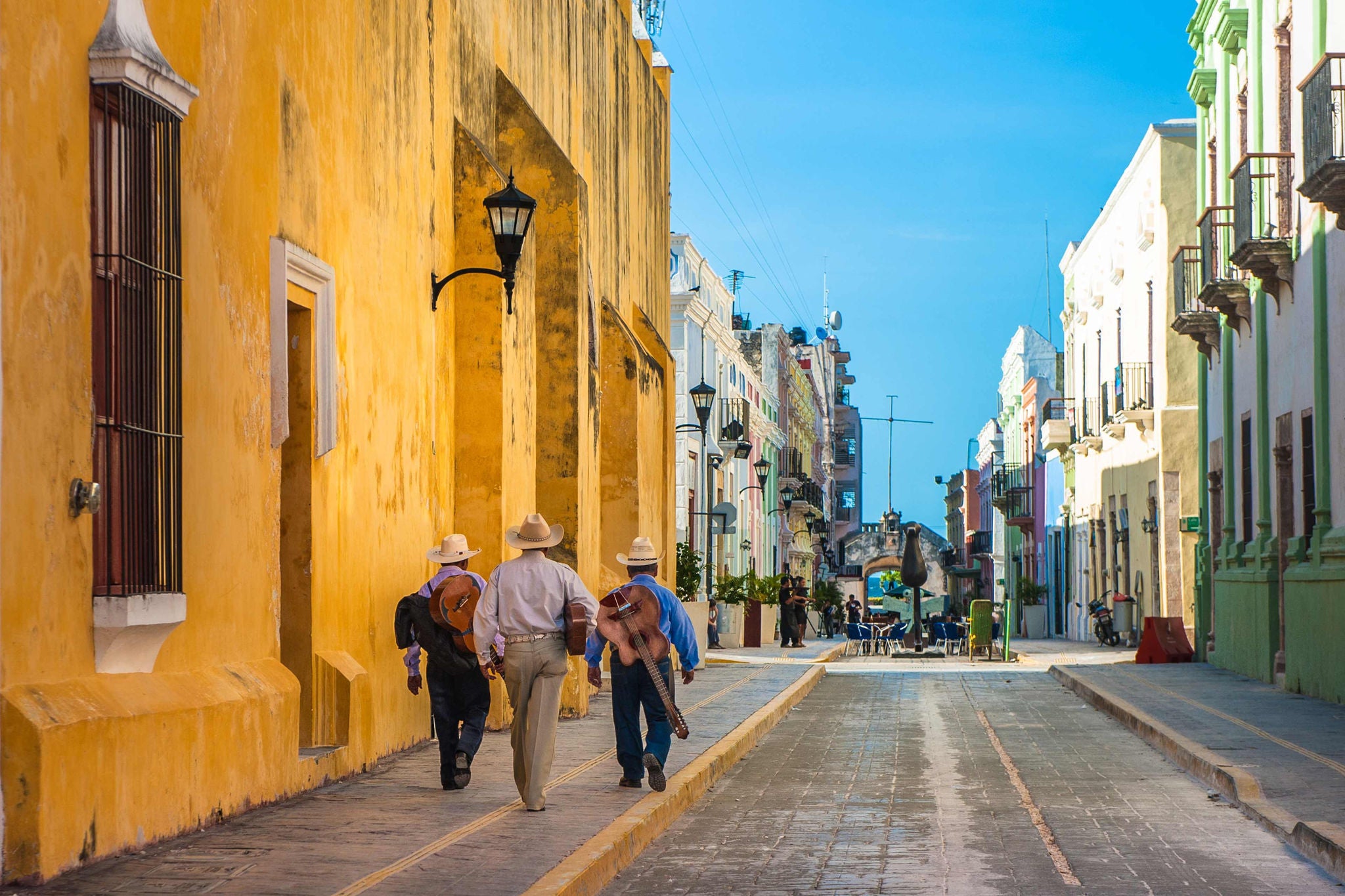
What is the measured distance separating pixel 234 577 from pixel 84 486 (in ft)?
6.68

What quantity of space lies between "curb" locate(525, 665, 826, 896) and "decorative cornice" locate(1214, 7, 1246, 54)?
1361 cm

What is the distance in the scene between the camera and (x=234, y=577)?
381 inches

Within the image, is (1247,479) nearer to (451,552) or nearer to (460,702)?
(451,552)

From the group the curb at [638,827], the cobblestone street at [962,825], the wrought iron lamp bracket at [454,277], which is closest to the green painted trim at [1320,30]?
the cobblestone street at [962,825]

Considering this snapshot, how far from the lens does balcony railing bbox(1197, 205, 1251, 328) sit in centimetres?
2422

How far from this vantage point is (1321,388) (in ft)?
65.7

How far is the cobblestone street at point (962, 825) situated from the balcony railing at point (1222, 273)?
900 centimetres

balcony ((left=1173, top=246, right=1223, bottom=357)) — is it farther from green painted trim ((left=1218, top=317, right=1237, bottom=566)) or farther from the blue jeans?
the blue jeans

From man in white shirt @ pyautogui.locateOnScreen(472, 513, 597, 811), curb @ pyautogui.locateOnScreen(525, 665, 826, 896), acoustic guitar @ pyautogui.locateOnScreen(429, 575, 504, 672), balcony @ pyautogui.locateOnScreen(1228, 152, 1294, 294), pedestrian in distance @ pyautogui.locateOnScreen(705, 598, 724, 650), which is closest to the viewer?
curb @ pyautogui.locateOnScreen(525, 665, 826, 896)

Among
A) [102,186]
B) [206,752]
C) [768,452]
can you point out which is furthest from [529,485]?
[768,452]

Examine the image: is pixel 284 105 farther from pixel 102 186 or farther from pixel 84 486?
Answer: pixel 84 486

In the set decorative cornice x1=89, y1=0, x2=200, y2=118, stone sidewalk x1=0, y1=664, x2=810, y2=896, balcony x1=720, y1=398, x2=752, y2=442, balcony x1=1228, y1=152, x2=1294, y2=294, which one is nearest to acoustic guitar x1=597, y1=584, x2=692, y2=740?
stone sidewalk x1=0, y1=664, x2=810, y2=896

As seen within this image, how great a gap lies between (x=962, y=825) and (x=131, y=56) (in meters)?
6.34

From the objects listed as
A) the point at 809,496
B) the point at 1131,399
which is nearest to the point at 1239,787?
the point at 1131,399
